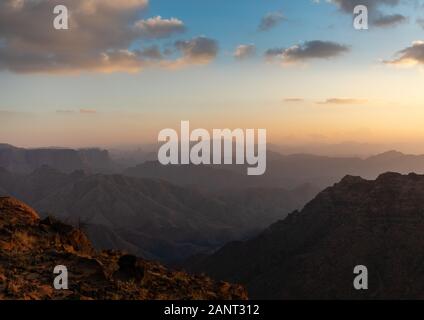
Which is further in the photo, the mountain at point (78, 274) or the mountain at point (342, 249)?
the mountain at point (342, 249)

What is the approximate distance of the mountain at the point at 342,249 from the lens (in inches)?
2617

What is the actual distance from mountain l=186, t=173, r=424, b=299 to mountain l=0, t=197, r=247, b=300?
51389mm

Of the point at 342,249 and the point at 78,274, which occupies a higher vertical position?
the point at 78,274

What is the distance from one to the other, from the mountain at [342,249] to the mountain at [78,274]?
51.4 meters

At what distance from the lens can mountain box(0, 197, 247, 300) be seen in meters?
13.8

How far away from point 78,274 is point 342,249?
67.4m

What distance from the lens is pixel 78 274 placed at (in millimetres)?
15281

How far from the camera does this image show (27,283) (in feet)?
45.6

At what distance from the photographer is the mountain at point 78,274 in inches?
544

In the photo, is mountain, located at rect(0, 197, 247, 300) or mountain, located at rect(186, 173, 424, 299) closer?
mountain, located at rect(0, 197, 247, 300)
